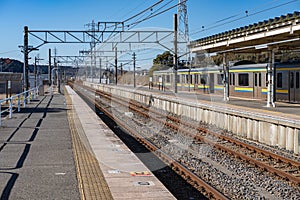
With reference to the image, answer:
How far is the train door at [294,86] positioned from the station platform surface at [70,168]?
12.7 metres

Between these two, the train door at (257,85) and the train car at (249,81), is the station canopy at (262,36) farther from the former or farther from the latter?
the train door at (257,85)

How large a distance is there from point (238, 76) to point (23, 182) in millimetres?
26060

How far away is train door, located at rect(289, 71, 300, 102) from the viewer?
23891 millimetres

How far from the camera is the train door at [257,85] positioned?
94.2 ft

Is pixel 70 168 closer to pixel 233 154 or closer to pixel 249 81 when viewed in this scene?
pixel 233 154

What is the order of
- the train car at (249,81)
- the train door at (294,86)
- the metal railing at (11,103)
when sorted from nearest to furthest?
1. the metal railing at (11,103)
2. the train door at (294,86)
3. the train car at (249,81)

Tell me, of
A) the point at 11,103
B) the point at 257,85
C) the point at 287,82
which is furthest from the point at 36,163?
the point at 257,85

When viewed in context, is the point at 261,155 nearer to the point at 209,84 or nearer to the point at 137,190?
the point at 137,190

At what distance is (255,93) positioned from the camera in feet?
96.7

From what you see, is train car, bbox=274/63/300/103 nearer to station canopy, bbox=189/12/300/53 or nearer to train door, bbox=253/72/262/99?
train door, bbox=253/72/262/99

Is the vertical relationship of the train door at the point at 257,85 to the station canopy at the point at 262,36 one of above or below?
below

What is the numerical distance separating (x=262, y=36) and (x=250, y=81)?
463 inches

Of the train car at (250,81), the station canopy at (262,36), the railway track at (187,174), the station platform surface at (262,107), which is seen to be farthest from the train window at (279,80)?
the railway track at (187,174)

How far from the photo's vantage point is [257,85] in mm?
29094
